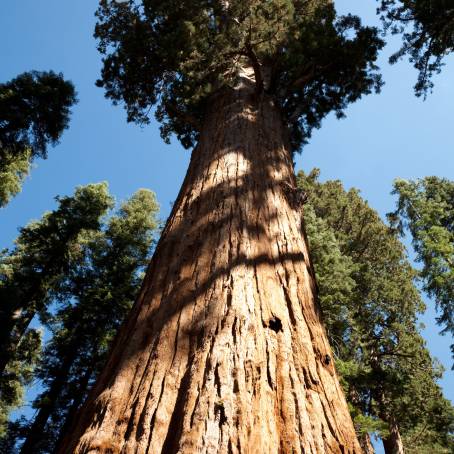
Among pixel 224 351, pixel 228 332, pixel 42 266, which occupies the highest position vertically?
pixel 42 266

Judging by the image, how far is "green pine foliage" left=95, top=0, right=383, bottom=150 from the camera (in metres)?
6.95

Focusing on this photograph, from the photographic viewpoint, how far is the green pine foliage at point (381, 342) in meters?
11.1

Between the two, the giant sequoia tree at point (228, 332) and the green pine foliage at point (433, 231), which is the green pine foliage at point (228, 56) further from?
the green pine foliage at point (433, 231)

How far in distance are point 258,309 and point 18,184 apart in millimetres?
23509

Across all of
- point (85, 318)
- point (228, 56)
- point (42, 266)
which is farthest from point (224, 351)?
point (42, 266)

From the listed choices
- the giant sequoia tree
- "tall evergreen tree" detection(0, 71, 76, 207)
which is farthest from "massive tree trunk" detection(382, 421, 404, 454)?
"tall evergreen tree" detection(0, 71, 76, 207)

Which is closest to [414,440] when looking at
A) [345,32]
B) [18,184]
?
[345,32]

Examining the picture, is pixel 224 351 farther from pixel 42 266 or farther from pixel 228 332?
pixel 42 266

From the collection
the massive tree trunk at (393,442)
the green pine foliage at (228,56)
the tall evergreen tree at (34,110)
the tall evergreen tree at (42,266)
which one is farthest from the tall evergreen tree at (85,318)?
the massive tree trunk at (393,442)

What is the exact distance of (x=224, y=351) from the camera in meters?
1.95

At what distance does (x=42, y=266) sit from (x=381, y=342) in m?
12.8

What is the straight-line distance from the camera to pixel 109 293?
541 inches

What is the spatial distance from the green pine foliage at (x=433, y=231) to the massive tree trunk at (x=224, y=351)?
46.0 ft

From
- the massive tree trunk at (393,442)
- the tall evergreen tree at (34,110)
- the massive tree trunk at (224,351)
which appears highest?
the tall evergreen tree at (34,110)
